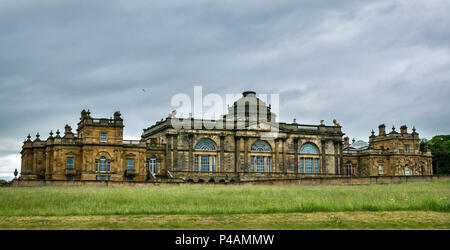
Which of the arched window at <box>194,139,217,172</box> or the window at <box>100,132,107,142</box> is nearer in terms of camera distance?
the window at <box>100,132,107,142</box>

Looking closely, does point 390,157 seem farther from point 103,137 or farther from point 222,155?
point 103,137

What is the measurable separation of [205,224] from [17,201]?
38.5ft

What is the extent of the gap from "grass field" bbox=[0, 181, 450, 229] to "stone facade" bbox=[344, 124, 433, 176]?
149 ft

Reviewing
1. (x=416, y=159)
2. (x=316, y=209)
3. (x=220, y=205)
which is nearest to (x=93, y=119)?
(x=220, y=205)

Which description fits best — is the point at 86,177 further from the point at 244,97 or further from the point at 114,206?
the point at 114,206

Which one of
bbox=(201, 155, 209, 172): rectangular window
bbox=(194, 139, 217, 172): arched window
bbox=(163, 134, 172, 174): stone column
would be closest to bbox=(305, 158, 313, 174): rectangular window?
bbox=(194, 139, 217, 172): arched window

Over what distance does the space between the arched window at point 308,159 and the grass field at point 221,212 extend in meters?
37.8

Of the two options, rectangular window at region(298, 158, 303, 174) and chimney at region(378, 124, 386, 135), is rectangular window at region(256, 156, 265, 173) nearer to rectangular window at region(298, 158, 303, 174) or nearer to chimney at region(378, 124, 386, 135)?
rectangular window at region(298, 158, 303, 174)

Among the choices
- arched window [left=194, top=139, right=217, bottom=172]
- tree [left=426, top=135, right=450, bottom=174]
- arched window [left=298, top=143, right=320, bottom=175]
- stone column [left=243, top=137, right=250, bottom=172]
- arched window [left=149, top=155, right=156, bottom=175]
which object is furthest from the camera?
tree [left=426, top=135, right=450, bottom=174]

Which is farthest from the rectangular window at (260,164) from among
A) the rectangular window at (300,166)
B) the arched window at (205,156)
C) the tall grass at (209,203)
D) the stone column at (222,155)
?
the tall grass at (209,203)

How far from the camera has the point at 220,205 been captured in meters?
23.6

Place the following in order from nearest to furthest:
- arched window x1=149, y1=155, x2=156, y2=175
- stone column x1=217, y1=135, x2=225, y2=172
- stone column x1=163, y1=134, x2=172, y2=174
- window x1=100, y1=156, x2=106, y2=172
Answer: window x1=100, y1=156, x2=106, y2=172 < stone column x1=163, y1=134, x2=172, y2=174 < arched window x1=149, y1=155, x2=156, y2=175 < stone column x1=217, y1=135, x2=225, y2=172

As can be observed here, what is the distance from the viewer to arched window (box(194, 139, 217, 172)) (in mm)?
60438

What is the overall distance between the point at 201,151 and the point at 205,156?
0.75 metres
